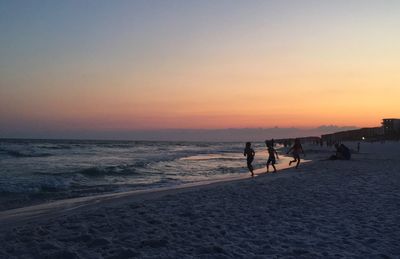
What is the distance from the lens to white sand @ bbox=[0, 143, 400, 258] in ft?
20.9

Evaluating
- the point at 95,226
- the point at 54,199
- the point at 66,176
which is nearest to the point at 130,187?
the point at 54,199

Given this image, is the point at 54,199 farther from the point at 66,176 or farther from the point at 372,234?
the point at 372,234

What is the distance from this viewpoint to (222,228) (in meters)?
7.75

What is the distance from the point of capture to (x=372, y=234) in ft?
23.4

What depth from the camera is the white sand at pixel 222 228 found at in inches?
251

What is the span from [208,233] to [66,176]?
16.7 metres

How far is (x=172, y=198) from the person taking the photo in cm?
1193

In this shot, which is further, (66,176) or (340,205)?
(66,176)

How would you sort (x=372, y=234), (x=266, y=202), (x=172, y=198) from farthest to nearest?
1. (x=172, y=198)
2. (x=266, y=202)
3. (x=372, y=234)

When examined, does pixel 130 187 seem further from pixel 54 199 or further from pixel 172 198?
pixel 172 198

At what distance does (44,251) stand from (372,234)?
5497mm

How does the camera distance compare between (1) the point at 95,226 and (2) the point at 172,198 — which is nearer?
(1) the point at 95,226

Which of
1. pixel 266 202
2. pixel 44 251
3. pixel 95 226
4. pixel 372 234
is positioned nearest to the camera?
pixel 44 251

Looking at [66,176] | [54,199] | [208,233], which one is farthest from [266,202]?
[66,176]
